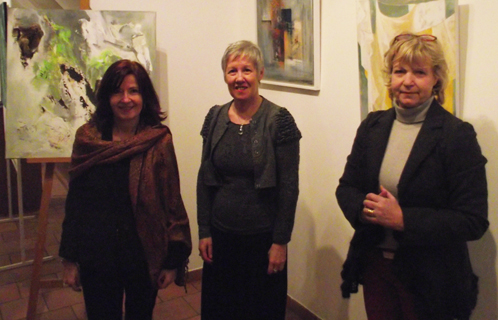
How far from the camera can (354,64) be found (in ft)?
6.63

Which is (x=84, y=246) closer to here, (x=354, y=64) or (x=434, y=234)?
(x=434, y=234)

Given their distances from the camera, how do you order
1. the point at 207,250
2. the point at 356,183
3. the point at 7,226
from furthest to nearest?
the point at 7,226 < the point at 207,250 < the point at 356,183

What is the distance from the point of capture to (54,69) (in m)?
2.29

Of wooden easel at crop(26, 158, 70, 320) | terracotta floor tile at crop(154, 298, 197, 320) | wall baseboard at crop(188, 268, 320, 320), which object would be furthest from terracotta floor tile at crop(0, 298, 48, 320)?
wall baseboard at crop(188, 268, 320, 320)

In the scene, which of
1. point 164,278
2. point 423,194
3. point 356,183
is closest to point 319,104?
point 356,183

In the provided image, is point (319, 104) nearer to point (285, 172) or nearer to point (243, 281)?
point (285, 172)

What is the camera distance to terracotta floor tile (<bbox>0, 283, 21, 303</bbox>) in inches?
113

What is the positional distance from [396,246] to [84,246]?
3.48ft

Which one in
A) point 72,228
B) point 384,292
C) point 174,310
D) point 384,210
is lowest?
point 174,310

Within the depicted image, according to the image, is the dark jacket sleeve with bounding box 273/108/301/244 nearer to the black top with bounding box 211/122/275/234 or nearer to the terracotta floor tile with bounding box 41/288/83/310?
the black top with bounding box 211/122/275/234

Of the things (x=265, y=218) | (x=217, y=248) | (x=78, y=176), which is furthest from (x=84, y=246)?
(x=265, y=218)

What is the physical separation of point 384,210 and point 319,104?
103 cm

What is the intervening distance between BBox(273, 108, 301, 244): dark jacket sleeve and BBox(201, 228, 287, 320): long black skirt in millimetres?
78

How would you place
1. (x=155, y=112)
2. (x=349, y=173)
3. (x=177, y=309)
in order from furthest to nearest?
1. (x=177, y=309)
2. (x=155, y=112)
3. (x=349, y=173)
